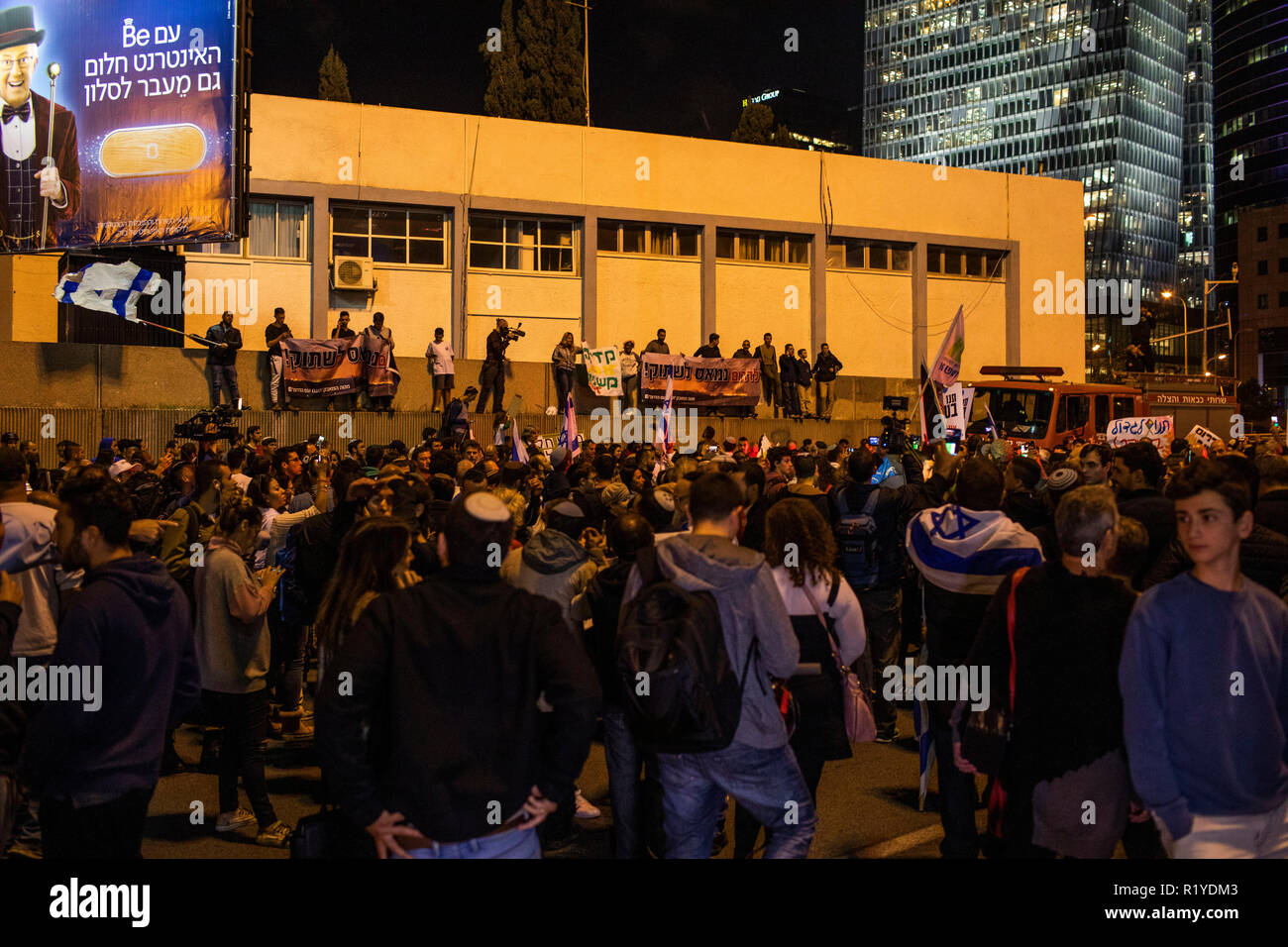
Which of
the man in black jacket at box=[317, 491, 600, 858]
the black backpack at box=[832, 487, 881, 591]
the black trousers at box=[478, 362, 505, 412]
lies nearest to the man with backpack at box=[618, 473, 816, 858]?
the man in black jacket at box=[317, 491, 600, 858]

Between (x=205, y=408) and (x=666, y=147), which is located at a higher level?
(x=666, y=147)

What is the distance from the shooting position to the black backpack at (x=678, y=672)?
164 inches

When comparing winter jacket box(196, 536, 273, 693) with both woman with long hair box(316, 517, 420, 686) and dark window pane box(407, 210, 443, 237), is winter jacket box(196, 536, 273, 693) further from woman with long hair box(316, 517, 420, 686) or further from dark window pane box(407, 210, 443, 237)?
dark window pane box(407, 210, 443, 237)

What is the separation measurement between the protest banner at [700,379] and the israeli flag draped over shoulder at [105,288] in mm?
10293

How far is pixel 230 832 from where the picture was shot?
649 centimetres

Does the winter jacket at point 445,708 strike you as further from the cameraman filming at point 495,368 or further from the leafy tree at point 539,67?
the leafy tree at point 539,67

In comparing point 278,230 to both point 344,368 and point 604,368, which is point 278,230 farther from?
point 604,368

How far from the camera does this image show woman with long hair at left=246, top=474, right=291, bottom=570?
8.23 metres

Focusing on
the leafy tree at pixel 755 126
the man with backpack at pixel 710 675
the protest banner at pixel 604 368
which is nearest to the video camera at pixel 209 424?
the protest banner at pixel 604 368

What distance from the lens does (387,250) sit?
1078 inches

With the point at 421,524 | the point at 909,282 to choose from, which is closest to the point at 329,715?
the point at 421,524
